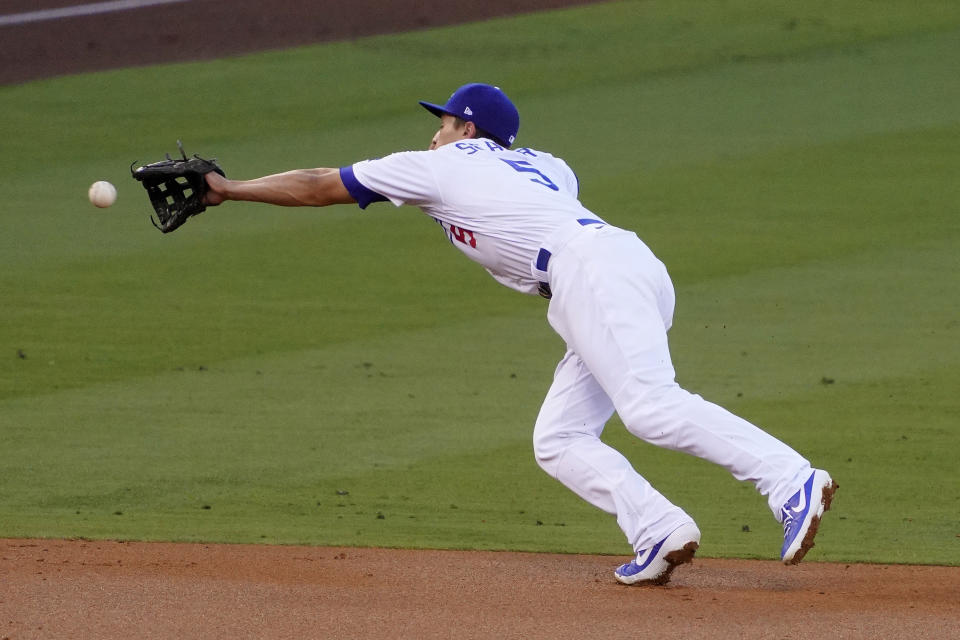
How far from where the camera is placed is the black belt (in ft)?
16.8

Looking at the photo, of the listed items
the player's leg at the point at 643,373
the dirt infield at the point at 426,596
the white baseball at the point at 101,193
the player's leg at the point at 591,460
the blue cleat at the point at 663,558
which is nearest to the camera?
Answer: the dirt infield at the point at 426,596

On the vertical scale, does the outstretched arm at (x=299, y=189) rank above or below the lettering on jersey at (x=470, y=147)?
below

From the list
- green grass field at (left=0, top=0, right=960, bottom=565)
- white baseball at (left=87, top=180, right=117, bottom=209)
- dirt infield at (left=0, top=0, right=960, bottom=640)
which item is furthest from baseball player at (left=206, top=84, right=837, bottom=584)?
white baseball at (left=87, top=180, right=117, bottom=209)

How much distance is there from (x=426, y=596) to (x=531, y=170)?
148cm

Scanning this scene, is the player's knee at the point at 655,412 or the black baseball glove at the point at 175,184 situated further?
the black baseball glove at the point at 175,184

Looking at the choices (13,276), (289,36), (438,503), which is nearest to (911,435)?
(438,503)

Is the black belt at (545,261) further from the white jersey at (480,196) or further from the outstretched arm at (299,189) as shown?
the outstretched arm at (299,189)

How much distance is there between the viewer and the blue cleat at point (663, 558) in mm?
5078

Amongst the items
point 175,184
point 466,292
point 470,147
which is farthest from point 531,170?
point 466,292

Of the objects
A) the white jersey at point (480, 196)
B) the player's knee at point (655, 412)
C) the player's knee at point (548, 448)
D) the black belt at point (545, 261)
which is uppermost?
the white jersey at point (480, 196)

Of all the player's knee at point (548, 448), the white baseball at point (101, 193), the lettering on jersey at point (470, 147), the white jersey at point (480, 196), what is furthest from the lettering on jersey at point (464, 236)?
the white baseball at point (101, 193)

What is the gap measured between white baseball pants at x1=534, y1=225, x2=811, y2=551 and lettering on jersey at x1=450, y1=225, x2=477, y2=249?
12.7 inches

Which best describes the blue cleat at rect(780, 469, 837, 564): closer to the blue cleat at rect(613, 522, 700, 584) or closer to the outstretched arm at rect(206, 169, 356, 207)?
the blue cleat at rect(613, 522, 700, 584)

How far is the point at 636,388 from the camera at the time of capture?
490 centimetres
